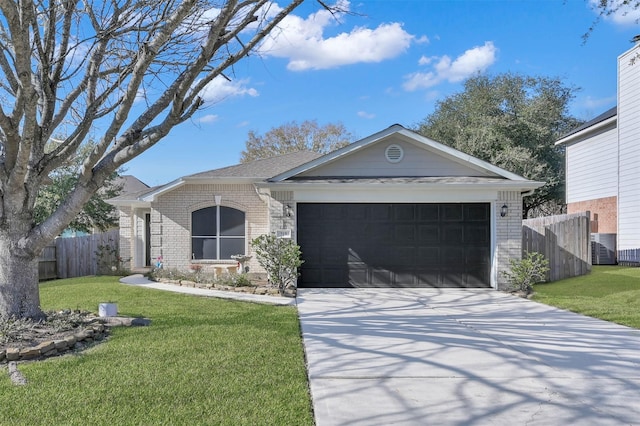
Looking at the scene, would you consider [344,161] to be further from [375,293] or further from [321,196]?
[375,293]

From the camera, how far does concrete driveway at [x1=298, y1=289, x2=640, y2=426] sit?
11.5ft

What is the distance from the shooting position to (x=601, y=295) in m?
9.25

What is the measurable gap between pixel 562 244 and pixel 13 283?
12.1m

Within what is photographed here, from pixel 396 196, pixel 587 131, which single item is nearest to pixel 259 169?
pixel 396 196

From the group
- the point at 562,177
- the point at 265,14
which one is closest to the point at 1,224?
the point at 265,14

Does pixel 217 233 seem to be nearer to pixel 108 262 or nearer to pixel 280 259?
pixel 108 262

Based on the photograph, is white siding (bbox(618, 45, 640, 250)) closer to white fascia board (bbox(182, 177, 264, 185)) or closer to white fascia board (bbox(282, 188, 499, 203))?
white fascia board (bbox(282, 188, 499, 203))

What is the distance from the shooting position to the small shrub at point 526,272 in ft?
31.9

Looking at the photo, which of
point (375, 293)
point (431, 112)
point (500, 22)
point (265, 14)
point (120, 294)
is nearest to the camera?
point (265, 14)

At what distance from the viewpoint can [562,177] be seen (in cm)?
2536

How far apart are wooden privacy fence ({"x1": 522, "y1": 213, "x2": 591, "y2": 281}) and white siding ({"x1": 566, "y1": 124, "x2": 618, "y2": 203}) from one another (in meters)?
6.79

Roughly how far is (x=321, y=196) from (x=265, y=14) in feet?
16.4

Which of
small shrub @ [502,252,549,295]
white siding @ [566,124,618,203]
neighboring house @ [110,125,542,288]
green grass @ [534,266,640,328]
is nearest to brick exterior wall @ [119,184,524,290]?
neighboring house @ [110,125,542,288]

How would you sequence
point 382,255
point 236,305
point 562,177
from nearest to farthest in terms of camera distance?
point 236,305
point 382,255
point 562,177
